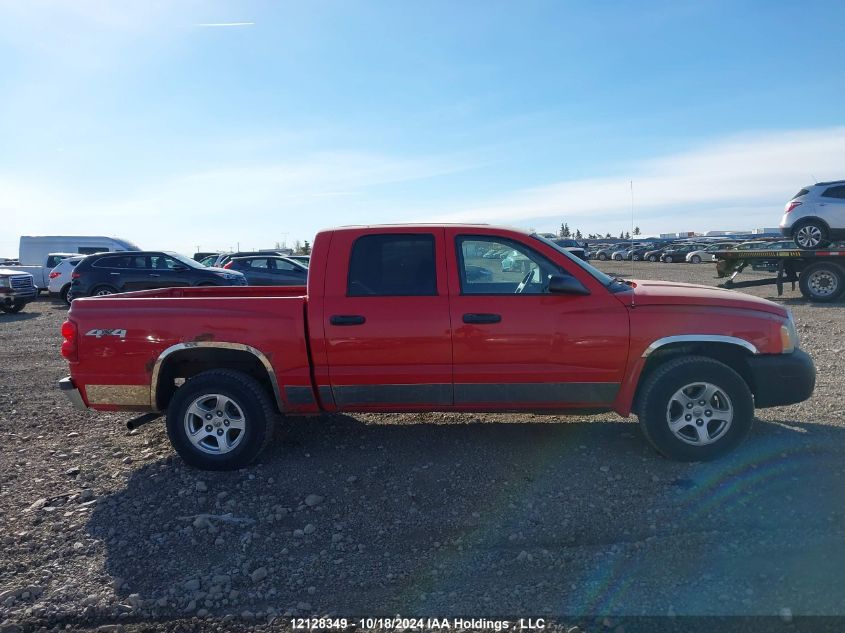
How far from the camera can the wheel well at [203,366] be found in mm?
5020

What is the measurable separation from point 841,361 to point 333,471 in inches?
270

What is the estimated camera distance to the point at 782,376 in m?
4.79

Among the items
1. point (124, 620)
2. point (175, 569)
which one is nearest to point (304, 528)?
point (175, 569)

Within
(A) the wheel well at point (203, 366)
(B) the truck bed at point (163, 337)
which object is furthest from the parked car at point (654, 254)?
(B) the truck bed at point (163, 337)

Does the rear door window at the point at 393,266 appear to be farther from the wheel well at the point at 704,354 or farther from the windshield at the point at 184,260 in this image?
the windshield at the point at 184,260

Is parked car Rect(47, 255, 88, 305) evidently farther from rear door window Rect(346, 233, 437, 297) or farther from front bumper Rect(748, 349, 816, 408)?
front bumper Rect(748, 349, 816, 408)

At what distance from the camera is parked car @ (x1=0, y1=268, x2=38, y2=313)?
16.7m

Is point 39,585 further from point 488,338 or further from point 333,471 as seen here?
point 488,338

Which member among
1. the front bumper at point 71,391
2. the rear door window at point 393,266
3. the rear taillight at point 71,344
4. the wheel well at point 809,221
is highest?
the wheel well at point 809,221

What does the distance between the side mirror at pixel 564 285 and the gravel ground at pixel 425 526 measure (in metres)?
1.33

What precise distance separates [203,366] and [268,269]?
49.2 ft

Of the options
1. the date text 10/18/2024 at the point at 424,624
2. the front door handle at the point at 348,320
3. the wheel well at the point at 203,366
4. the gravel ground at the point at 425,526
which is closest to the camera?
the date text 10/18/2024 at the point at 424,624

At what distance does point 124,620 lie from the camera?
10.5 ft

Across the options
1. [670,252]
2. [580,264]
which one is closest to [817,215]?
[580,264]
